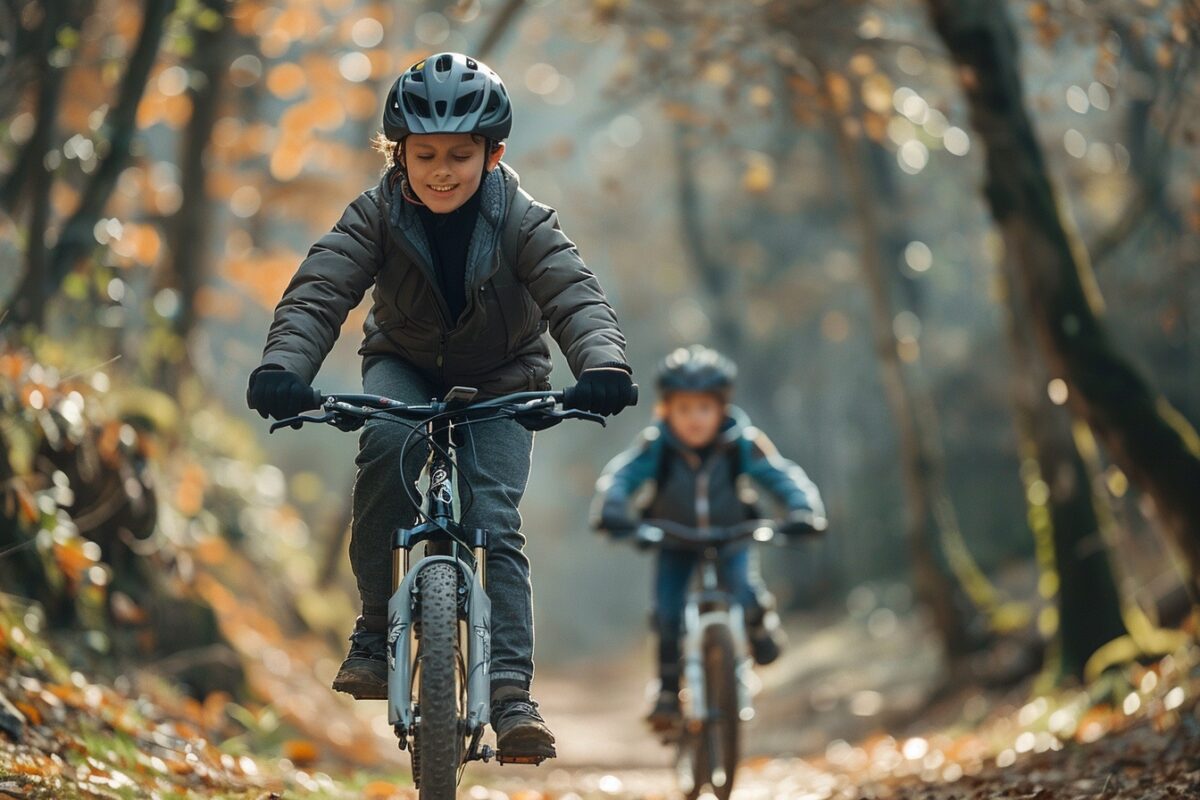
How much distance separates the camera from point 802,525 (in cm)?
796

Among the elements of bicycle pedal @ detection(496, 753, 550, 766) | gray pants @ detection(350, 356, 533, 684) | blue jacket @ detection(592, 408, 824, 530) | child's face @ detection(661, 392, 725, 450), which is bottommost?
bicycle pedal @ detection(496, 753, 550, 766)

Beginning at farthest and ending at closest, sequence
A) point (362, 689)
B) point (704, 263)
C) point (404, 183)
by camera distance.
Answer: point (704, 263) < point (404, 183) < point (362, 689)

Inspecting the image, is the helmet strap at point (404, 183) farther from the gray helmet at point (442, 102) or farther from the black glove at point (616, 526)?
the black glove at point (616, 526)

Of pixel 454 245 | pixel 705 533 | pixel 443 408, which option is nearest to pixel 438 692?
pixel 443 408

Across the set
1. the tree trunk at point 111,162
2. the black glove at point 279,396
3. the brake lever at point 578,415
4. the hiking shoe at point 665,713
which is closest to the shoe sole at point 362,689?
the black glove at point 279,396

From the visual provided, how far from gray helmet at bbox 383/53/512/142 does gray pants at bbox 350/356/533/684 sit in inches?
40.0

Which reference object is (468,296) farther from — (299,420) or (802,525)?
(802,525)

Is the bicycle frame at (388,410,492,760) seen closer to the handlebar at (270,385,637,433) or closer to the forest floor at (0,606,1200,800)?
the handlebar at (270,385,637,433)

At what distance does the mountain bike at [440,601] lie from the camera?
4.62 meters

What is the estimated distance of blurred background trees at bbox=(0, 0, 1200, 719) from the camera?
9.19 metres

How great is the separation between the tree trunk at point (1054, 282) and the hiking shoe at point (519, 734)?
4656mm

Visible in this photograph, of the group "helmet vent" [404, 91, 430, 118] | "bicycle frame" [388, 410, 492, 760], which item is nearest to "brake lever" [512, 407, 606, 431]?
"bicycle frame" [388, 410, 492, 760]

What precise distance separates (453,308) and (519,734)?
1.50m

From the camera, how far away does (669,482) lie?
8797 millimetres
